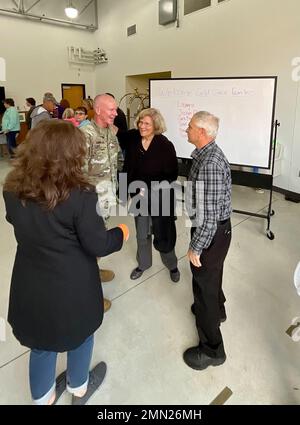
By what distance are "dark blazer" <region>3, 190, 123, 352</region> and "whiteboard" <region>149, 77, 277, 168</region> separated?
2.48 metres

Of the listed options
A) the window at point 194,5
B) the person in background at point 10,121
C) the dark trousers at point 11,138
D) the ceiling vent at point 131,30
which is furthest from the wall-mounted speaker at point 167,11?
the dark trousers at point 11,138

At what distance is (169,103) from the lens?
3529 mm

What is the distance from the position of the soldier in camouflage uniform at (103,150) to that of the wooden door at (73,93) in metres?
7.52

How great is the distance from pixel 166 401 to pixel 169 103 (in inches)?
122

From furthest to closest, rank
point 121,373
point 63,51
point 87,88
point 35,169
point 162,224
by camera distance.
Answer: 1. point 87,88
2. point 63,51
3. point 162,224
4. point 121,373
5. point 35,169

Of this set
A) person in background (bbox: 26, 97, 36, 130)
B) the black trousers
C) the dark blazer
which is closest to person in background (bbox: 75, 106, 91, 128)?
the dark blazer

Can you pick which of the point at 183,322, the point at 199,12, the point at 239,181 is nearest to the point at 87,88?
the point at 199,12

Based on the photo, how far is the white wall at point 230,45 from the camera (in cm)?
418

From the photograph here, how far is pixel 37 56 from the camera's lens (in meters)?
7.92

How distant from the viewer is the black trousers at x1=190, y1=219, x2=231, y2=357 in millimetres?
1478

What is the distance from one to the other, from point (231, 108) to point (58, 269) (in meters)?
2.83

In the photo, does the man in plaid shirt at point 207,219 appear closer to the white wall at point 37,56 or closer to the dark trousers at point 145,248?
the dark trousers at point 145,248

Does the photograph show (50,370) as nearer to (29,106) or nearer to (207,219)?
(207,219)
